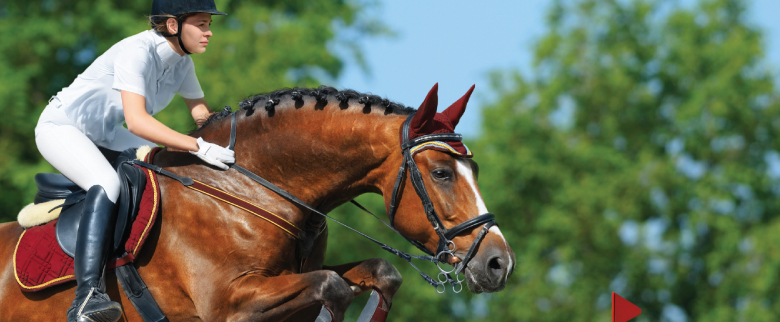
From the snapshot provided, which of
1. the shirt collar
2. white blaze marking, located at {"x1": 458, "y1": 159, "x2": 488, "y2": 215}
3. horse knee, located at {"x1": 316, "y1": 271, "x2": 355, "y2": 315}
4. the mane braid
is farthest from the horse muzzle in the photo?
the shirt collar

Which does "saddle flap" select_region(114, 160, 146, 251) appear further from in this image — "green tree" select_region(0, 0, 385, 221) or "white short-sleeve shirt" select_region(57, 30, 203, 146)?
"green tree" select_region(0, 0, 385, 221)

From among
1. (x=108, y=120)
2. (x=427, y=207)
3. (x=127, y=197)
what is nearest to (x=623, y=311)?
(x=427, y=207)

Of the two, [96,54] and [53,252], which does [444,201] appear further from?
[96,54]

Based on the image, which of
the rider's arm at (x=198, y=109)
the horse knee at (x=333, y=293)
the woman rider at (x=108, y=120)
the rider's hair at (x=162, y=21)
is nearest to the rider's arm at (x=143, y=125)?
the woman rider at (x=108, y=120)

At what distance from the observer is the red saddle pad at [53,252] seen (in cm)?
507

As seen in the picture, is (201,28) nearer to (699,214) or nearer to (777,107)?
(699,214)

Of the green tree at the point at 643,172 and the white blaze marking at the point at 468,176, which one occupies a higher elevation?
the green tree at the point at 643,172

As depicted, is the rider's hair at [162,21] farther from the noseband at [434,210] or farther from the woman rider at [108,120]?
the noseband at [434,210]

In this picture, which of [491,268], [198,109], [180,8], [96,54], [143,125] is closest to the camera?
[491,268]

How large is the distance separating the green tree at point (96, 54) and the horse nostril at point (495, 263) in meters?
12.0

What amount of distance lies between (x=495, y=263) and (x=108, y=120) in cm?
269

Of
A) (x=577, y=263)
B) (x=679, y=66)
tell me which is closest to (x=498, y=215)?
(x=577, y=263)

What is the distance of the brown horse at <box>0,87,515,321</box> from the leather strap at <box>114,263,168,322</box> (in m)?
0.06

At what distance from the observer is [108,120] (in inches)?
216
